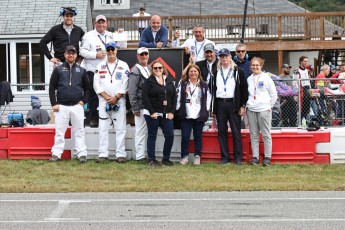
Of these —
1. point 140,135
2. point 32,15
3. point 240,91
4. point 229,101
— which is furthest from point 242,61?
point 32,15

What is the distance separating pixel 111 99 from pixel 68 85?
0.84m

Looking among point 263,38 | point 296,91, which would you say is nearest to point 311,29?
point 263,38

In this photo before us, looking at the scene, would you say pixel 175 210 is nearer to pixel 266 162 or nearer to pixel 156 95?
pixel 156 95

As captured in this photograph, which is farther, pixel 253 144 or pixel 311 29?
pixel 311 29

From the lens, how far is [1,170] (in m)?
15.3

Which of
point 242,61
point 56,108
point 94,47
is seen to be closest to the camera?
point 56,108

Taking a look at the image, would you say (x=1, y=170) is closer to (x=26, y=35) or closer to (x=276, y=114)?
(x=276, y=114)

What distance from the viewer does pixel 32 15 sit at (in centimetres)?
3189

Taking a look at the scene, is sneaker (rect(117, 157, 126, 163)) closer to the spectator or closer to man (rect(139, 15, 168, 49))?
man (rect(139, 15, 168, 49))

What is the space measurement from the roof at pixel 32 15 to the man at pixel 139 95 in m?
15.7

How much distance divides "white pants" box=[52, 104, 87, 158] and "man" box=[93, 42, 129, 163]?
36 centimetres

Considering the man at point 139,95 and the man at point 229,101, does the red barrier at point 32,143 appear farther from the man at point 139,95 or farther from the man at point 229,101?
the man at point 229,101

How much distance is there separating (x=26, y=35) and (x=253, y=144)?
17443 mm

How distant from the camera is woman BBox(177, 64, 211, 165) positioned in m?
15.8
